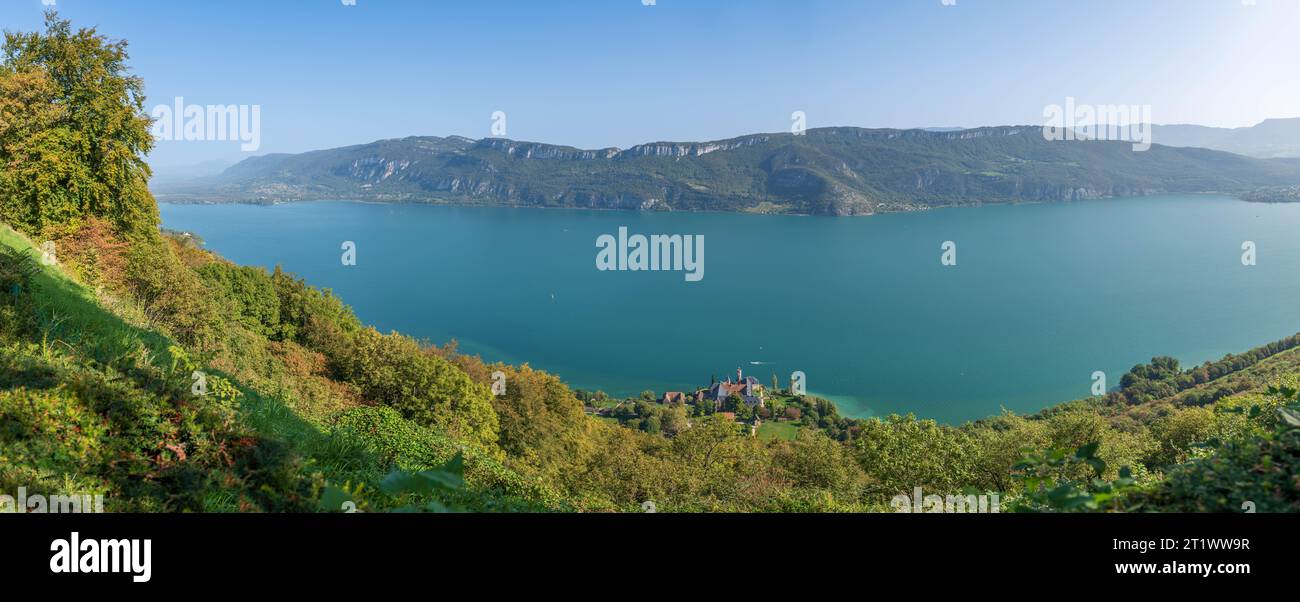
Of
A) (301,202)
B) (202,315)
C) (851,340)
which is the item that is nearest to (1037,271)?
(851,340)

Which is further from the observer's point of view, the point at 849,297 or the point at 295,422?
the point at 849,297

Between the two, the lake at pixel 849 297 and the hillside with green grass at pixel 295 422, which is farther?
the lake at pixel 849 297

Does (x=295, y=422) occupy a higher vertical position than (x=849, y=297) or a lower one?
higher

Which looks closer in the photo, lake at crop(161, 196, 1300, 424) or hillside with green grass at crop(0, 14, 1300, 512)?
hillside with green grass at crop(0, 14, 1300, 512)
